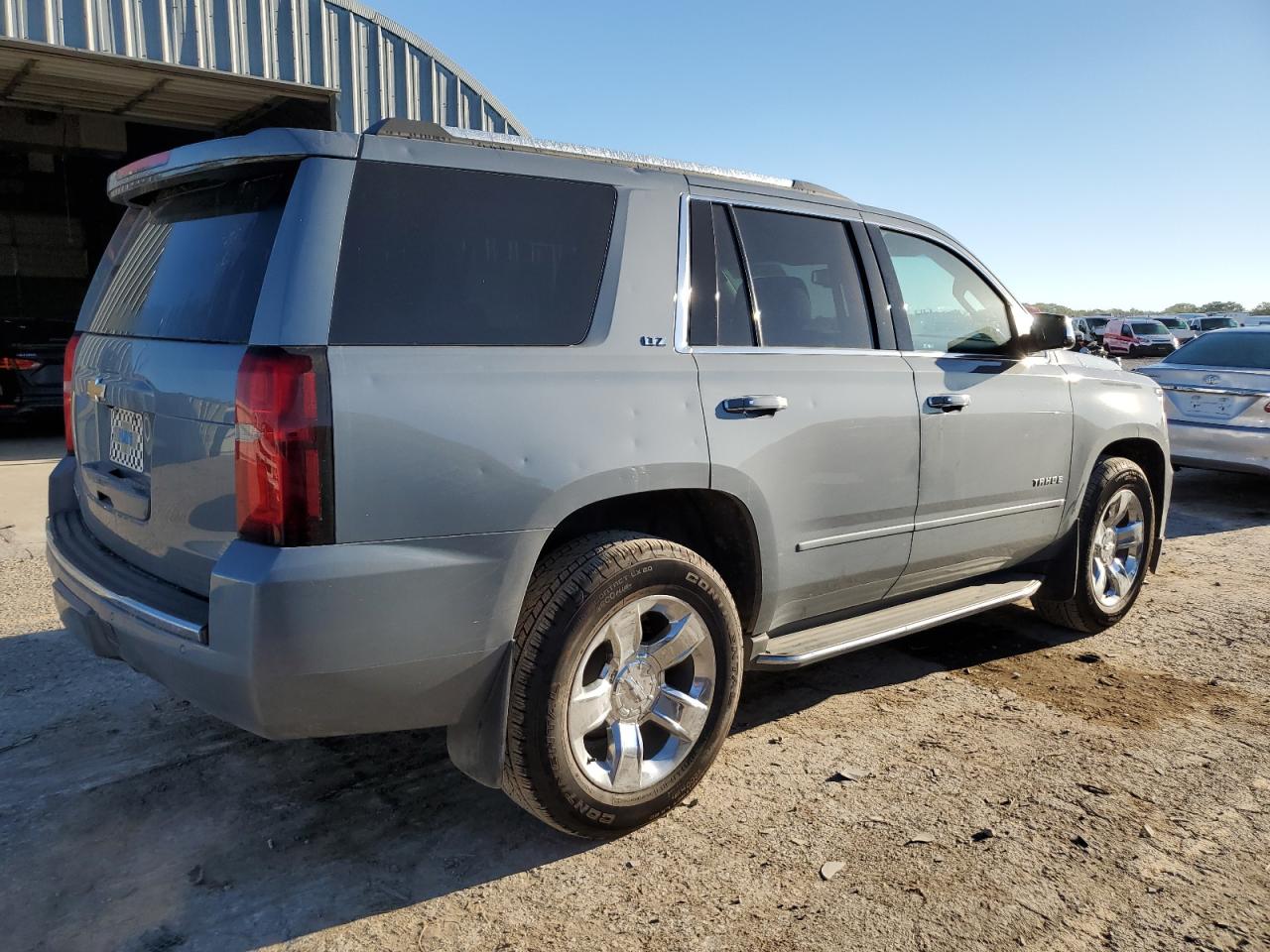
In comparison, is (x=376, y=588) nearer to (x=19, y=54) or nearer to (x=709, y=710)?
(x=709, y=710)

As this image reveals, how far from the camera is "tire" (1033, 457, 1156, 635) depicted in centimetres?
472

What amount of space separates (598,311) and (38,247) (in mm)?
23708

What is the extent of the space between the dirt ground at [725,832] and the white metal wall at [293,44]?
841cm

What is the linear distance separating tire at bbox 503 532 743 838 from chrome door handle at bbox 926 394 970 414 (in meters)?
1.28

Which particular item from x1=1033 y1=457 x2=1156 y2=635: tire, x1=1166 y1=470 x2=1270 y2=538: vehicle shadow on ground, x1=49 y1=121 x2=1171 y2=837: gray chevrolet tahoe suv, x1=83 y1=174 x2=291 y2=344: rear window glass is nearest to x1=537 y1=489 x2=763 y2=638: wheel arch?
x1=49 y1=121 x2=1171 y2=837: gray chevrolet tahoe suv

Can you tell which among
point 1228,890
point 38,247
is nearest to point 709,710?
point 1228,890

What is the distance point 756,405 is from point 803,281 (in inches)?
27.1

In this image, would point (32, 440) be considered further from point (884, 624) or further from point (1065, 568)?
point (1065, 568)

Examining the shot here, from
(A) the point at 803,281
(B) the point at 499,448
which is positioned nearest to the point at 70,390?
(B) the point at 499,448

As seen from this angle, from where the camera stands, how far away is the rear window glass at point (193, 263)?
2.57 meters

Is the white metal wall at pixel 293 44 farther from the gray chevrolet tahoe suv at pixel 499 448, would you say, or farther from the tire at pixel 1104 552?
the tire at pixel 1104 552

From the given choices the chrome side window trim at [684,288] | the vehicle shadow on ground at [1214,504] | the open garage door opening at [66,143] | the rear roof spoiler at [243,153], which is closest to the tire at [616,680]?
the chrome side window trim at [684,288]

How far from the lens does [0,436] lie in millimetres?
11852

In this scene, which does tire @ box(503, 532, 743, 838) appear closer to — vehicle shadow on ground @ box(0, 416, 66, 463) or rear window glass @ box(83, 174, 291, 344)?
rear window glass @ box(83, 174, 291, 344)
